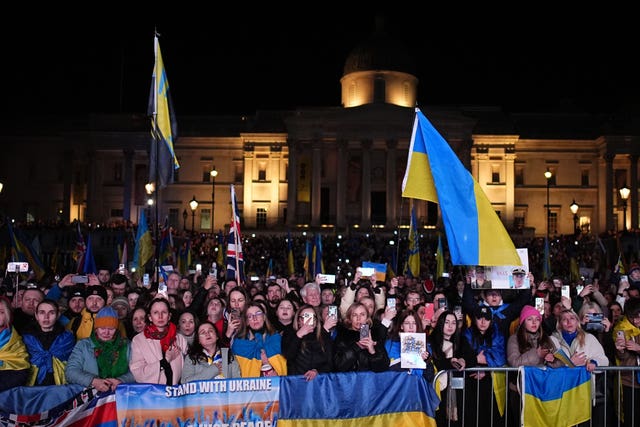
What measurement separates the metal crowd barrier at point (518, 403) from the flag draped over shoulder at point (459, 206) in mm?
1295

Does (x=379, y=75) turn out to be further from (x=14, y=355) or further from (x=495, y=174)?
Answer: (x=14, y=355)

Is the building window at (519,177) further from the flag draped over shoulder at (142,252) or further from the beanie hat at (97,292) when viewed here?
the beanie hat at (97,292)

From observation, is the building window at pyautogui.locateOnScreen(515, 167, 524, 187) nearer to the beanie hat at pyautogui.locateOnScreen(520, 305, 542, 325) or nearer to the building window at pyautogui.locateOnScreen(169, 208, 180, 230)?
the building window at pyautogui.locateOnScreen(169, 208, 180, 230)

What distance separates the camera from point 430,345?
9461mm

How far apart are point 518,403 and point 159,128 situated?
6.76 meters

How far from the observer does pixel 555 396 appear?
347 inches

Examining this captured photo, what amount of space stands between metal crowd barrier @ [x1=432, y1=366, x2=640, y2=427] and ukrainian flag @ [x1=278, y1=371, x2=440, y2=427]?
592mm

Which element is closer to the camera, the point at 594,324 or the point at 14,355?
the point at 14,355

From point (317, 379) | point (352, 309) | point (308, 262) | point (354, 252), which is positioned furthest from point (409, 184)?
point (354, 252)

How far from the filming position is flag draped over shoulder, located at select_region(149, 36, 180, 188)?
12.5m

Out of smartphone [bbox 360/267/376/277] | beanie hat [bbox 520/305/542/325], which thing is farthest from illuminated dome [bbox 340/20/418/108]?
beanie hat [bbox 520/305/542/325]

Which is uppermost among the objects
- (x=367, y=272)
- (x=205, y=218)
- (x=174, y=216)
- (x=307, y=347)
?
(x=174, y=216)

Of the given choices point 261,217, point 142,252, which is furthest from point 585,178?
point 142,252

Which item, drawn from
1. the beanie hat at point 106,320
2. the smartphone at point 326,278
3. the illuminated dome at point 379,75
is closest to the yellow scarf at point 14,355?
the beanie hat at point 106,320
